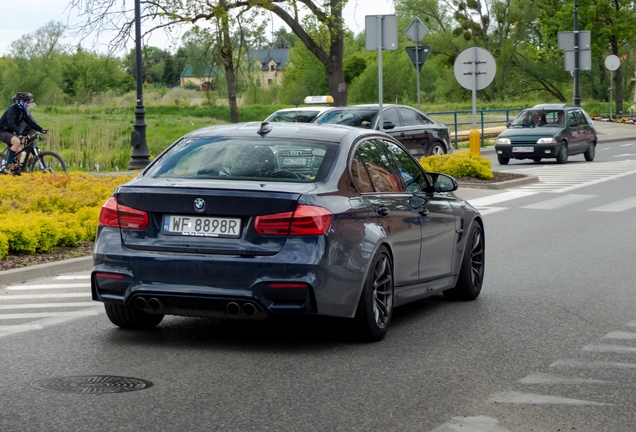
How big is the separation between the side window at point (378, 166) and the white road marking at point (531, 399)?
7.49ft

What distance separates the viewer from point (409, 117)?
27.3 meters

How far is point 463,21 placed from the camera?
93938 mm

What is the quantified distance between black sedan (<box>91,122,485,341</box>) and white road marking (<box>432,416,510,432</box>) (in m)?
1.71

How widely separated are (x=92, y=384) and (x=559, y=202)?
14481mm

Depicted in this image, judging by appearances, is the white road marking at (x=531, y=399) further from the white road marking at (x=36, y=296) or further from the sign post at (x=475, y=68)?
the sign post at (x=475, y=68)

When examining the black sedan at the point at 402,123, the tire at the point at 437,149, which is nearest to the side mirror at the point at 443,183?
the black sedan at the point at 402,123

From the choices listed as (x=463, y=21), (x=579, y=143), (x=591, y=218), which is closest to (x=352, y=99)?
(x=463, y=21)

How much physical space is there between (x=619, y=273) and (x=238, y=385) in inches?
231

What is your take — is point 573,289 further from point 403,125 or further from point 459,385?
point 403,125

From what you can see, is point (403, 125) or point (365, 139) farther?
point (403, 125)

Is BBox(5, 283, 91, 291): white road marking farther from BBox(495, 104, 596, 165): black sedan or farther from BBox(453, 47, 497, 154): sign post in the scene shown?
→ BBox(495, 104, 596, 165): black sedan

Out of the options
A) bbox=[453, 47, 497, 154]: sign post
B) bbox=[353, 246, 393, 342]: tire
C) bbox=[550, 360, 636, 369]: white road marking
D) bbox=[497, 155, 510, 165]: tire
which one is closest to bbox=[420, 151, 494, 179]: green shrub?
bbox=[453, 47, 497, 154]: sign post

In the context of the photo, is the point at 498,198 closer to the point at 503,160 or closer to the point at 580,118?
the point at 503,160

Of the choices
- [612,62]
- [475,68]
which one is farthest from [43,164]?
[612,62]
